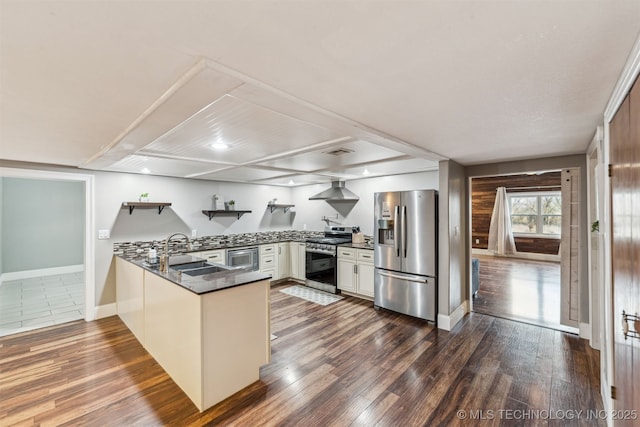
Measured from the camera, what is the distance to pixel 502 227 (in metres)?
8.23

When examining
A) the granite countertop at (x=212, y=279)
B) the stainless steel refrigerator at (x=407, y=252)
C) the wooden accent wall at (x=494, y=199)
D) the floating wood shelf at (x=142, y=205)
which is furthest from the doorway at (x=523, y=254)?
the floating wood shelf at (x=142, y=205)

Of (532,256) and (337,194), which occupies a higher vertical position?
(337,194)

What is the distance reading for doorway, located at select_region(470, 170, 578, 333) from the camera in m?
4.34

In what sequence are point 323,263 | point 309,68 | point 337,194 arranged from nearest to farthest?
1. point 309,68
2. point 323,263
3. point 337,194

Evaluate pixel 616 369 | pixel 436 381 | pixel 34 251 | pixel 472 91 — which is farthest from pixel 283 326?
pixel 34 251

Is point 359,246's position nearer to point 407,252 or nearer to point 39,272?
point 407,252

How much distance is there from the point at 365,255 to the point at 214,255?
8.86 ft

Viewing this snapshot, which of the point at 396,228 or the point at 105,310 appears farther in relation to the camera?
the point at 105,310

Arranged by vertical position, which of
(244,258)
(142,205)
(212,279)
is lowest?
(244,258)

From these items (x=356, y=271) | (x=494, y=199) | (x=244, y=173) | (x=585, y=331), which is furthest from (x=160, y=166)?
(x=494, y=199)

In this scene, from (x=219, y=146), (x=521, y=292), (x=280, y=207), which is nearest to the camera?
(x=219, y=146)

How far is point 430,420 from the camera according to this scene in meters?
1.98

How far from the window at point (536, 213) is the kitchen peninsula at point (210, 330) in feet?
29.1

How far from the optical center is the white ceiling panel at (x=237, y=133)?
76.0 inches
